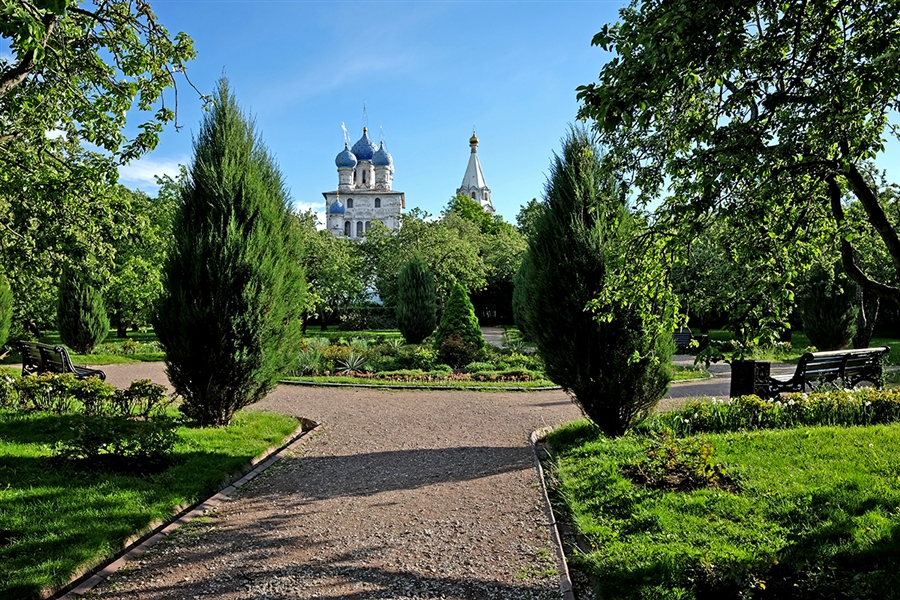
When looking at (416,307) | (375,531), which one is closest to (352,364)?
(416,307)

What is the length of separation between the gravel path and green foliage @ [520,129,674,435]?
1.26m

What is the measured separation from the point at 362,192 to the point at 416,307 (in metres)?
57.4

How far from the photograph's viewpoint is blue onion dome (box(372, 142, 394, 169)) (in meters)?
77.9

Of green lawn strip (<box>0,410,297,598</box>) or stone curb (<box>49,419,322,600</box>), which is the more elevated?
green lawn strip (<box>0,410,297,598</box>)

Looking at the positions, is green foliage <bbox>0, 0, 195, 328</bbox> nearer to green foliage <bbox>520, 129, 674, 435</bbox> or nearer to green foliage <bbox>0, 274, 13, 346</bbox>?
green foliage <bbox>520, 129, 674, 435</bbox>

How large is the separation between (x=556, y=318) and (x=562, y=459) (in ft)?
5.68

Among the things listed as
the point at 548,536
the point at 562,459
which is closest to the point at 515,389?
the point at 562,459

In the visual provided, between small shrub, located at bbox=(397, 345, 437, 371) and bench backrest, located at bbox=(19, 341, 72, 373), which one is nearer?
bench backrest, located at bbox=(19, 341, 72, 373)

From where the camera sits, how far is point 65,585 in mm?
3652

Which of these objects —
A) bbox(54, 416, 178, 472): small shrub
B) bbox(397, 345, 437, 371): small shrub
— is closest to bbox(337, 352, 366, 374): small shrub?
bbox(397, 345, 437, 371): small shrub

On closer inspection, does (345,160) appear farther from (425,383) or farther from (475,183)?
(425,383)

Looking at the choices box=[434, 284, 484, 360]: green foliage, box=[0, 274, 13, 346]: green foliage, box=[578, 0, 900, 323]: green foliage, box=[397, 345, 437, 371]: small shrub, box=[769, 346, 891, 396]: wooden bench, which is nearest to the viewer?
box=[578, 0, 900, 323]: green foliage

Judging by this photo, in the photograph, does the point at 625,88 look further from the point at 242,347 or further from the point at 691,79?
the point at 242,347

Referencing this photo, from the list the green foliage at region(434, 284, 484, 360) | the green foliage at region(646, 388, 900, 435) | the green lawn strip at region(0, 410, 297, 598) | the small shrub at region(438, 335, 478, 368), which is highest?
the green foliage at region(434, 284, 484, 360)
